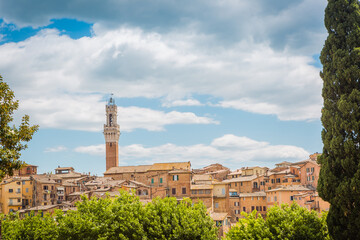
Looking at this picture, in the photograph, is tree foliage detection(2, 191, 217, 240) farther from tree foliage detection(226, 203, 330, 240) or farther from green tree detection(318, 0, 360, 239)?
green tree detection(318, 0, 360, 239)

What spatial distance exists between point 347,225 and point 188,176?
47.1 meters

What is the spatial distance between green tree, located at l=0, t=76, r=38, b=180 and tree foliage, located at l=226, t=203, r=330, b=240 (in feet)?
39.6

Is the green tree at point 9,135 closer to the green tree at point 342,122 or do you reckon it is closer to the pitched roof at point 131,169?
the green tree at point 342,122

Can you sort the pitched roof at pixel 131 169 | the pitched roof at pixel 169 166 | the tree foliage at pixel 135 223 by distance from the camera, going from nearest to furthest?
1. the tree foliage at pixel 135 223
2. the pitched roof at pixel 169 166
3. the pitched roof at pixel 131 169

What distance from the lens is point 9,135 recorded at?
16125 mm

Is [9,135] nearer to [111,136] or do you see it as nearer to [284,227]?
[284,227]

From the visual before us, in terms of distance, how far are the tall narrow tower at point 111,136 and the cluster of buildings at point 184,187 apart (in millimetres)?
23228

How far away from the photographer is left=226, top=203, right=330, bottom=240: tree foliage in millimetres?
20797

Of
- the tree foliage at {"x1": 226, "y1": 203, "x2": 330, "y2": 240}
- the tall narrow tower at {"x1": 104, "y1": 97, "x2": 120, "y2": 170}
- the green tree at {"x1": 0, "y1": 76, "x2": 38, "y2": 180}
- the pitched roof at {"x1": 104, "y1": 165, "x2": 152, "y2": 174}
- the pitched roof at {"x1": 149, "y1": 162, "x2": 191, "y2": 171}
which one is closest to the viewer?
the green tree at {"x1": 0, "y1": 76, "x2": 38, "y2": 180}

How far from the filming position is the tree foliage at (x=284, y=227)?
20.8 m

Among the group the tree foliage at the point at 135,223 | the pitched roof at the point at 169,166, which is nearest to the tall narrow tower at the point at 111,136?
the pitched roof at the point at 169,166

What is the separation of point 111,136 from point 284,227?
340 ft

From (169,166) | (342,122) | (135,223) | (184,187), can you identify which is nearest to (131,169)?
(169,166)

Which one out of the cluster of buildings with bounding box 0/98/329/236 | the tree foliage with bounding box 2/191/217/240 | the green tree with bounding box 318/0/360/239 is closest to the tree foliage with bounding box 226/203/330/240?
the green tree with bounding box 318/0/360/239
